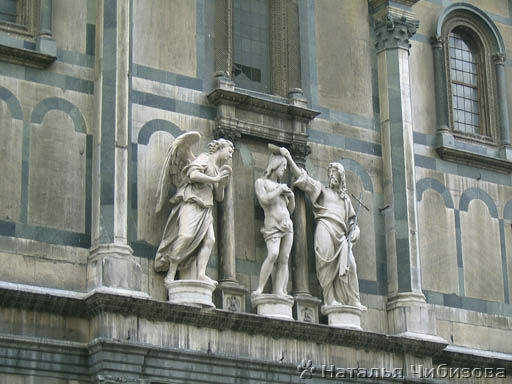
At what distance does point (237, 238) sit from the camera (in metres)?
20.0

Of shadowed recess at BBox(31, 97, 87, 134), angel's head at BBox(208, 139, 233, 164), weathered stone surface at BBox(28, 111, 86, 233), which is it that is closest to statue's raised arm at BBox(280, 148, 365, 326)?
angel's head at BBox(208, 139, 233, 164)

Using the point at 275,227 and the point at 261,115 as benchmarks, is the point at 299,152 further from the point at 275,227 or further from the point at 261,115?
the point at 275,227

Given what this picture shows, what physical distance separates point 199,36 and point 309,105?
2.12 meters

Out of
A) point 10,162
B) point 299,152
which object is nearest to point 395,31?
point 299,152

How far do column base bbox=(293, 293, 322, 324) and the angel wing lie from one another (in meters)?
2.49

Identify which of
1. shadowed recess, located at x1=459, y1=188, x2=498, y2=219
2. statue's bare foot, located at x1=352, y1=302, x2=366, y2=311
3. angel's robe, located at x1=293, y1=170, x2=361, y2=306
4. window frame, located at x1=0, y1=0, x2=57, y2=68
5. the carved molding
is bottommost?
statue's bare foot, located at x1=352, y1=302, x2=366, y2=311

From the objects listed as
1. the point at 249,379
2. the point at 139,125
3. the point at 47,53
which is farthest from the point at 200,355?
the point at 47,53

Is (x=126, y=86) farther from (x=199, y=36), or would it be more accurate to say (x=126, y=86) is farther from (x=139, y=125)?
(x=199, y=36)

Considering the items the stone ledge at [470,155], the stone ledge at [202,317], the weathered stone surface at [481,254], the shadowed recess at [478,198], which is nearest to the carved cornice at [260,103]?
the stone ledge at [470,155]

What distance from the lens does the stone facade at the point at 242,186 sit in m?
18.1

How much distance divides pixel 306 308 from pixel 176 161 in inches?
114

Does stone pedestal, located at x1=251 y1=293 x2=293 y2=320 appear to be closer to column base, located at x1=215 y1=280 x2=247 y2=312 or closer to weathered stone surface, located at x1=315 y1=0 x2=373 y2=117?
column base, located at x1=215 y1=280 x2=247 y2=312

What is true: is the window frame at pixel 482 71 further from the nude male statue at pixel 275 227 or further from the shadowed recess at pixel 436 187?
the nude male statue at pixel 275 227

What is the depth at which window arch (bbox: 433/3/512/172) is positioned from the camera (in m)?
23.1
